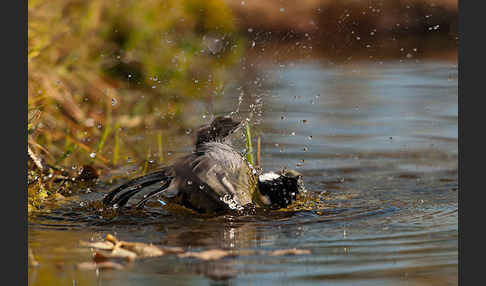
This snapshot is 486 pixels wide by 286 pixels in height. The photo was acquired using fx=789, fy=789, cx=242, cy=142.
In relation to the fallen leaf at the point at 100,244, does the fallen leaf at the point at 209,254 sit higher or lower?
lower

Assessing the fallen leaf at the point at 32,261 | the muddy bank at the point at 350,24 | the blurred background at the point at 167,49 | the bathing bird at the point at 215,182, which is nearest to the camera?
the fallen leaf at the point at 32,261

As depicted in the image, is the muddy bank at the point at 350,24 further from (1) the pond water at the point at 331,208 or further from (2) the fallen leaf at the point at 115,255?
(2) the fallen leaf at the point at 115,255

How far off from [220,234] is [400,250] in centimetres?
91

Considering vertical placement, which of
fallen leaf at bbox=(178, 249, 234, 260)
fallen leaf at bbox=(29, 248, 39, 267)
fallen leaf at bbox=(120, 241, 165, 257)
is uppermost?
fallen leaf at bbox=(120, 241, 165, 257)

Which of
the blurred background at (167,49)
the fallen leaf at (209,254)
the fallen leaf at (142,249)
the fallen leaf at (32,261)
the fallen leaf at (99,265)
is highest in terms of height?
the blurred background at (167,49)

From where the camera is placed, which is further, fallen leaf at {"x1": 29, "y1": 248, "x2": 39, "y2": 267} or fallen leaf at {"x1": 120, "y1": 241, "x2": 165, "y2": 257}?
fallen leaf at {"x1": 120, "y1": 241, "x2": 165, "y2": 257}

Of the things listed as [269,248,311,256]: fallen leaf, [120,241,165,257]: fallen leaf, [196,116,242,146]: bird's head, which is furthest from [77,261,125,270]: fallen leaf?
[196,116,242,146]: bird's head

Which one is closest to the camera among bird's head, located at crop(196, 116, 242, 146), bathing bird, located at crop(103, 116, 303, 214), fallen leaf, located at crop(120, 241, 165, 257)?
fallen leaf, located at crop(120, 241, 165, 257)

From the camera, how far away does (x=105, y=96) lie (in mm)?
7105

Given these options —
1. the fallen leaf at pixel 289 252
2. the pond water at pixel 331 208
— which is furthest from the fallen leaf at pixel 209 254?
the fallen leaf at pixel 289 252

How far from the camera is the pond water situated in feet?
10.9

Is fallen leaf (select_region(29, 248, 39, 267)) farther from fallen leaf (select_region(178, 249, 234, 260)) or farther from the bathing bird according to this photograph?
the bathing bird

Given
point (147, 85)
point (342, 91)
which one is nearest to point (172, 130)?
point (147, 85)

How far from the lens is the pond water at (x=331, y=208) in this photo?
3314 millimetres
